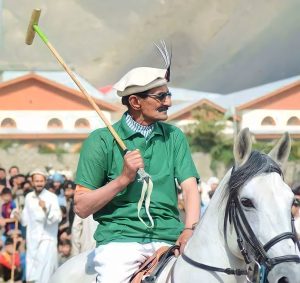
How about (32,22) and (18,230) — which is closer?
(32,22)

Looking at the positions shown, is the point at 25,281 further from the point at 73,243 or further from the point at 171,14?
the point at 171,14

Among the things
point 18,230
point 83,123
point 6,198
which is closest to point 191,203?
point 18,230

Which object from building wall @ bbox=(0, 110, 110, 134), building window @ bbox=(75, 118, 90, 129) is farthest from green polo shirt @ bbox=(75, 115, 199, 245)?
building window @ bbox=(75, 118, 90, 129)

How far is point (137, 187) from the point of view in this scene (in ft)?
17.4

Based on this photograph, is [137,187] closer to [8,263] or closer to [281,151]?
[281,151]

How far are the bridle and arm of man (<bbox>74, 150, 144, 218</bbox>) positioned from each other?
63cm

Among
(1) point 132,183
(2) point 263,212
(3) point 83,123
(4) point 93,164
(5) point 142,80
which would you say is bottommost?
(2) point 263,212

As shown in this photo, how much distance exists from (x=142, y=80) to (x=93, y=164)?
0.58 metres

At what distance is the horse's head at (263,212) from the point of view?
431 centimetres

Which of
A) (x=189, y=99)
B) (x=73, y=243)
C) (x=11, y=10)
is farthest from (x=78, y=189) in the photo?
(x=11, y=10)

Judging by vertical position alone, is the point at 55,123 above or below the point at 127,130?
above

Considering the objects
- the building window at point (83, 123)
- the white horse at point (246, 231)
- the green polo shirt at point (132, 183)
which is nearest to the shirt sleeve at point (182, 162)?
the green polo shirt at point (132, 183)

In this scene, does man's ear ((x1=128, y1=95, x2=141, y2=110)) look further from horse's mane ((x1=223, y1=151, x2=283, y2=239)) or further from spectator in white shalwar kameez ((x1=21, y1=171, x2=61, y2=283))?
spectator in white shalwar kameez ((x1=21, y1=171, x2=61, y2=283))

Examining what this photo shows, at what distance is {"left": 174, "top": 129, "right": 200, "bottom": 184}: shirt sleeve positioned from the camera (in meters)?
5.43
